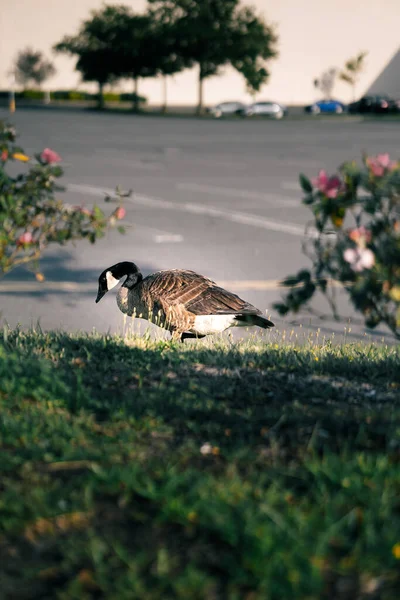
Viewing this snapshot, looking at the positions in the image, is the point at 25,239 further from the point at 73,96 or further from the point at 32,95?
the point at 32,95

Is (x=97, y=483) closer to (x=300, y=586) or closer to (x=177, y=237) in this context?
(x=300, y=586)

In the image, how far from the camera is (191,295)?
771cm

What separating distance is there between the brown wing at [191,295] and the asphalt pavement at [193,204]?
3.22 ft

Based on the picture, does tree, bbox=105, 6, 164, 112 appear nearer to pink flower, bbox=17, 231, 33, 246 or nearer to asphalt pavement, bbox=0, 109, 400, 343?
asphalt pavement, bbox=0, 109, 400, 343

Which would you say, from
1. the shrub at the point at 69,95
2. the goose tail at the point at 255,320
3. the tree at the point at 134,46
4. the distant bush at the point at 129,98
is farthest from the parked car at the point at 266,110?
the goose tail at the point at 255,320

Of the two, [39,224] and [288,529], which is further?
[39,224]

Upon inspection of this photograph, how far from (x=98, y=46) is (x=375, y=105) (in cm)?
3315

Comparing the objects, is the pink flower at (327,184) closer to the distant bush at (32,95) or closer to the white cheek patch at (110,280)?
the white cheek patch at (110,280)

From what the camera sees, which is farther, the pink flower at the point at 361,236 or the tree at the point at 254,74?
the tree at the point at 254,74

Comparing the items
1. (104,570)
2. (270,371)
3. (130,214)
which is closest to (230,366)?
(270,371)

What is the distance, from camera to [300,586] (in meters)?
3.81

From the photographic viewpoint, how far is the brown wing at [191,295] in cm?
768

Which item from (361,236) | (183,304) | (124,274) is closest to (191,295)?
(183,304)

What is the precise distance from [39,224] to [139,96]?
103 meters
